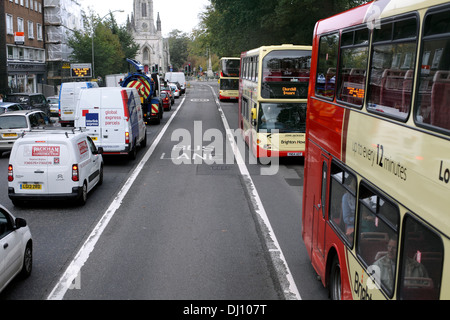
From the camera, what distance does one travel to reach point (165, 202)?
13688 mm

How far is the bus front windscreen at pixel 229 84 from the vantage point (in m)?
50.8

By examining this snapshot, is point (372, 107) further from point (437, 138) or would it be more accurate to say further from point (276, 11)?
point (276, 11)

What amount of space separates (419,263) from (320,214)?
345 cm

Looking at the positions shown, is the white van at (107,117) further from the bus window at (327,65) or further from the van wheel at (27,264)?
the bus window at (327,65)

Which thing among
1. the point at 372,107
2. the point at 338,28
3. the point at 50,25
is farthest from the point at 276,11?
the point at 50,25

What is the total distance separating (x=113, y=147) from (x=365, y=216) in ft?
46.9

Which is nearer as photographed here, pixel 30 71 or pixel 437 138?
pixel 437 138

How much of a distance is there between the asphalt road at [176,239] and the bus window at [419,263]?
10.9ft

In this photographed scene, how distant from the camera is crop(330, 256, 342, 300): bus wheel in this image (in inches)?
264

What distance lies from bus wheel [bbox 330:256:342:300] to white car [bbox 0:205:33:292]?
4.34 m

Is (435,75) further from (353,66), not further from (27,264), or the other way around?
(27,264)

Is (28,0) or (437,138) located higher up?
(28,0)

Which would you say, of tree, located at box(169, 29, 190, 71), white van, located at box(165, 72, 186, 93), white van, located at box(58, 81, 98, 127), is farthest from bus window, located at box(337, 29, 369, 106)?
tree, located at box(169, 29, 190, 71)

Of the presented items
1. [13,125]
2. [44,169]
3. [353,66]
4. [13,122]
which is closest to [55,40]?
[13,122]
